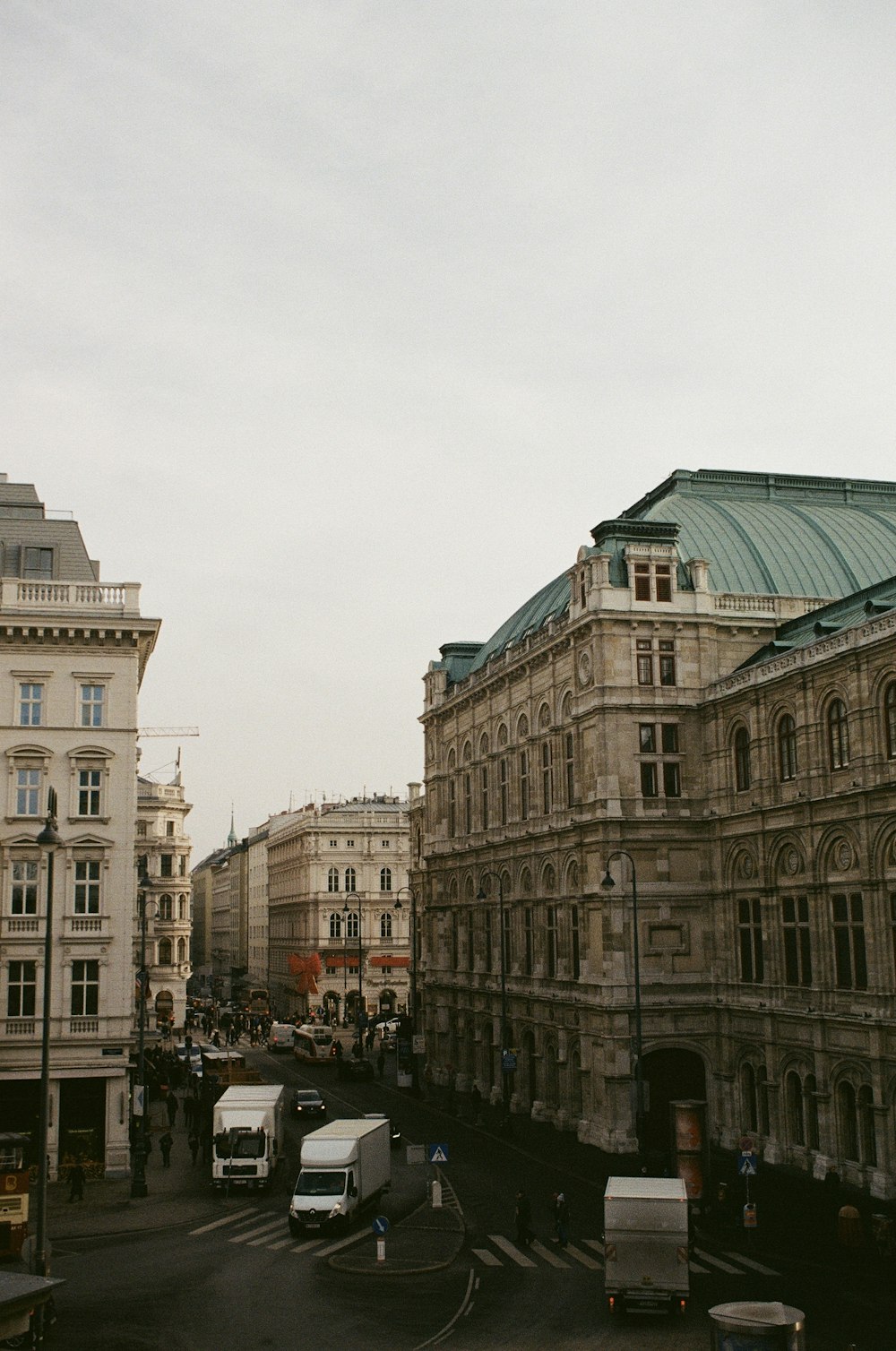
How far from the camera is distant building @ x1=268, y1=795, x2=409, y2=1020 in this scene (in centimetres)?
13100

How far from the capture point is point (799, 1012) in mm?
48469

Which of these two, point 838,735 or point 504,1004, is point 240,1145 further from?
point 838,735

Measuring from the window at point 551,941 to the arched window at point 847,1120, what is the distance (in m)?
19.8

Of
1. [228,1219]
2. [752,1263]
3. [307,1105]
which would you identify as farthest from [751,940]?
[307,1105]

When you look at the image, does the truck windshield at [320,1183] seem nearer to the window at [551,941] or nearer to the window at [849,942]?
the window at [849,942]

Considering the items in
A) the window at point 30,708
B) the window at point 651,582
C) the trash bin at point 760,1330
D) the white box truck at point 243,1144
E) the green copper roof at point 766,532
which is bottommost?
the white box truck at point 243,1144

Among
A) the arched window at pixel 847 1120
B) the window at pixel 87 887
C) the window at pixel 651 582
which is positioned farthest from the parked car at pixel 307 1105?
the window at pixel 651 582

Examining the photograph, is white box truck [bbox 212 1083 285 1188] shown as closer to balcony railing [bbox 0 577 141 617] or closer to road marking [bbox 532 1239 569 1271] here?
road marking [bbox 532 1239 569 1271]

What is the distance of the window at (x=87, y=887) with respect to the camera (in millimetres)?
51156

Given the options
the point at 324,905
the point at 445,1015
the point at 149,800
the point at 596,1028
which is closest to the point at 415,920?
the point at 445,1015

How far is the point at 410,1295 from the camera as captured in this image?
32062 mm

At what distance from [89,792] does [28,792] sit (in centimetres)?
224

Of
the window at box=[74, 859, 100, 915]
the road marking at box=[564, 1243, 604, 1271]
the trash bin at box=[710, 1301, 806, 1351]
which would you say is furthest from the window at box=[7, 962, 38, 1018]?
the trash bin at box=[710, 1301, 806, 1351]

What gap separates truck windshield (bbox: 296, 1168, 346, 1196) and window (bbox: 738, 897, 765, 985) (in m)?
19.8
